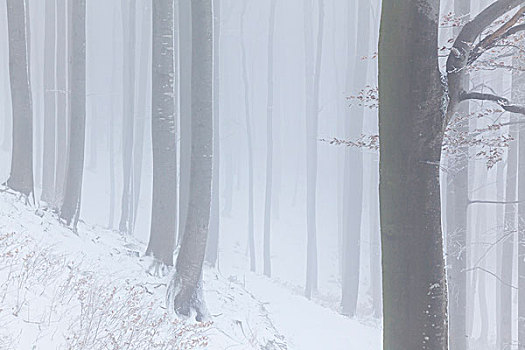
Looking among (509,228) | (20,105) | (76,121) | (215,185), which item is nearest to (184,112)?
(76,121)

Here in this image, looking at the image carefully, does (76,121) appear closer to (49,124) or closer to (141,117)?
(49,124)

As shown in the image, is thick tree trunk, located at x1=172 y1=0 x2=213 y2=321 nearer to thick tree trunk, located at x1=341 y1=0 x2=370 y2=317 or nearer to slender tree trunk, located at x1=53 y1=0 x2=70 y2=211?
thick tree trunk, located at x1=341 y1=0 x2=370 y2=317

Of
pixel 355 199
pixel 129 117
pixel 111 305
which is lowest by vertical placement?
pixel 111 305

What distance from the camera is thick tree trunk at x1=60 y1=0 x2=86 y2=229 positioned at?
12734mm

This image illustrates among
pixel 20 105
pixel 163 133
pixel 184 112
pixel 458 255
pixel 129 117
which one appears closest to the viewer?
pixel 458 255

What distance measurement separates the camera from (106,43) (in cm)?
5259

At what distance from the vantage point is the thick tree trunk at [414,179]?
359cm

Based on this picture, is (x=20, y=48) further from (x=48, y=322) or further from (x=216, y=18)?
(x=216, y=18)

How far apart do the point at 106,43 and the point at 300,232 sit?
25.3 m

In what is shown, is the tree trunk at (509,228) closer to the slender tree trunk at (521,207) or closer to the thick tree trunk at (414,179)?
the slender tree trunk at (521,207)

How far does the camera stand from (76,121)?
13.1m

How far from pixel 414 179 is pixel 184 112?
1054cm

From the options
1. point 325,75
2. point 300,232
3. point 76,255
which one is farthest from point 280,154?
point 76,255

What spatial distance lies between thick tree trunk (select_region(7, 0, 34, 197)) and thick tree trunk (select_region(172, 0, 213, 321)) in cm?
391
